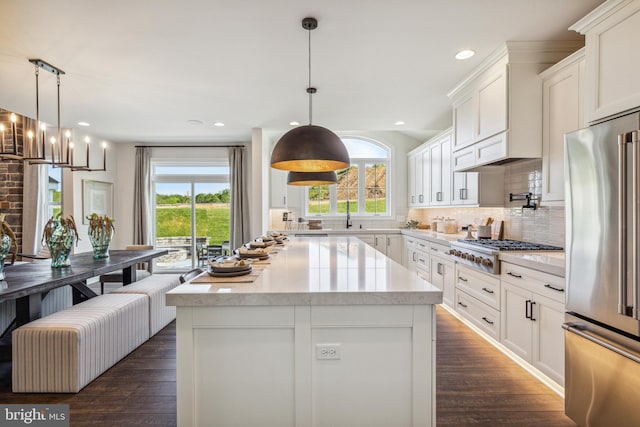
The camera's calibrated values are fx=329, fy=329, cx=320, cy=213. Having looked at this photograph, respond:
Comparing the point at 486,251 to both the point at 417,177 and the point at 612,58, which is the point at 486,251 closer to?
the point at 612,58

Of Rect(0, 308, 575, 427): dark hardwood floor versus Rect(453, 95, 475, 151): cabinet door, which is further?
Rect(453, 95, 475, 151): cabinet door

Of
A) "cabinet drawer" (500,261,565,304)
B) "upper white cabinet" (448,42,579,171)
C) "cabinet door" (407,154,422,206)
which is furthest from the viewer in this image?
"cabinet door" (407,154,422,206)

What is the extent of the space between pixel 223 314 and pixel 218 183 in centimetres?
558

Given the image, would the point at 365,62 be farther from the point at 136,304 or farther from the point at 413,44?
the point at 136,304

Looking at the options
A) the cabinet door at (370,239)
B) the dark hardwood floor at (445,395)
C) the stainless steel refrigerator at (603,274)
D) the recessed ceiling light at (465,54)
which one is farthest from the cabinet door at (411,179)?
the stainless steel refrigerator at (603,274)

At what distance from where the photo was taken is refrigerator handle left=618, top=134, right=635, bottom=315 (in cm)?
155

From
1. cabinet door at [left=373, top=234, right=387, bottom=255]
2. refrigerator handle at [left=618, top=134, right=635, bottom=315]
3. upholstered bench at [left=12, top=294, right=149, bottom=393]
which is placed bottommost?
upholstered bench at [left=12, top=294, right=149, bottom=393]

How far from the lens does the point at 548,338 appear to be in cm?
230

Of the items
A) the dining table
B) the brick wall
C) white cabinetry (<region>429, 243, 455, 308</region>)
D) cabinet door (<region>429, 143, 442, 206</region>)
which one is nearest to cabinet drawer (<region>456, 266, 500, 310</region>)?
white cabinetry (<region>429, 243, 455, 308</region>)

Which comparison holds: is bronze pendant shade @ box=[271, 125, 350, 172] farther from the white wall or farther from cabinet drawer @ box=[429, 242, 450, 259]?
the white wall

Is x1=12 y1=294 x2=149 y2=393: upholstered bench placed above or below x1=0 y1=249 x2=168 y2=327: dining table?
below

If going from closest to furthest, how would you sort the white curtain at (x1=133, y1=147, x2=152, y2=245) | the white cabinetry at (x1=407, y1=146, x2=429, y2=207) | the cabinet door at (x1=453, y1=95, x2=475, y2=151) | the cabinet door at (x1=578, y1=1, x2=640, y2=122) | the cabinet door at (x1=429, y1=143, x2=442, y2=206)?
the cabinet door at (x1=578, y1=1, x2=640, y2=122), the cabinet door at (x1=453, y1=95, x2=475, y2=151), the cabinet door at (x1=429, y1=143, x2=442, y2=206), the white cabinetry at (x1=407, y1=146, x2=429, y2=207), the white curtain at (x1=133, y1=147, x2=152, y2=245)

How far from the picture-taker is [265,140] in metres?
5.80

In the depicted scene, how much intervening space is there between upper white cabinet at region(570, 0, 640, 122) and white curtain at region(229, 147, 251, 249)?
17.8 feet
